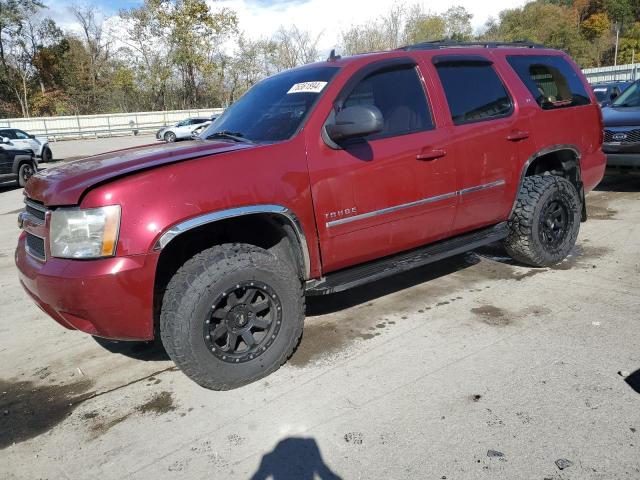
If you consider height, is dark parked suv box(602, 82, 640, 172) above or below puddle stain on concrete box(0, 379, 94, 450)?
above

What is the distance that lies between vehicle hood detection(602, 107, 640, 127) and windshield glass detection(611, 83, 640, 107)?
1.11ft

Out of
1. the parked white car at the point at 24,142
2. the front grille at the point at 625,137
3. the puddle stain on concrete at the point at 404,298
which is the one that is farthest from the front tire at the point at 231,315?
the parked white car at the point at 24,142

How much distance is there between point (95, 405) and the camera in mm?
3059

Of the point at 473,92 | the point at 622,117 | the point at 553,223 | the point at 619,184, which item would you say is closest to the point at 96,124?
the point at 619,184

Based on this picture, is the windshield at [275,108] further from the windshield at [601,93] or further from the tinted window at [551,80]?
the windshield at [601,93]

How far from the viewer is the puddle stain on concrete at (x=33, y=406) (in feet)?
9.32

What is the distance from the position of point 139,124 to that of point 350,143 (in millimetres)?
43192

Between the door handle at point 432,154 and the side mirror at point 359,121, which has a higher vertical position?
the side mirror at point 359,121

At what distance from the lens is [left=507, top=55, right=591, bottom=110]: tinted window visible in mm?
4570

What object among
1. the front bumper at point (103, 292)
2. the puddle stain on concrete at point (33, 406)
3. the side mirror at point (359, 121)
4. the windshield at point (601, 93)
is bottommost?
the puddle stain on concrete at point (33, 406)

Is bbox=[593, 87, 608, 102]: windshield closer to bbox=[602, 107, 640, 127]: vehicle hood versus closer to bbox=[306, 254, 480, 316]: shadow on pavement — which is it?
bbox=[602, 107, 640, 127]: vehicle hood

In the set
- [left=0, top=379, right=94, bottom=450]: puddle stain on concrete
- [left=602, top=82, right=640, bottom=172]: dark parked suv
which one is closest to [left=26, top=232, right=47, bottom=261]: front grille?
[left=0, top=379, right=94, bottom=450]: puddle stain on concrete

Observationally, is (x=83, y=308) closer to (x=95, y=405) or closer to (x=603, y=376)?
(x=95, y=405)

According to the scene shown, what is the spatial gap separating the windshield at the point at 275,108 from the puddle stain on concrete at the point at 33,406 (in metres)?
1.97
